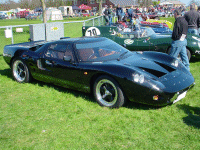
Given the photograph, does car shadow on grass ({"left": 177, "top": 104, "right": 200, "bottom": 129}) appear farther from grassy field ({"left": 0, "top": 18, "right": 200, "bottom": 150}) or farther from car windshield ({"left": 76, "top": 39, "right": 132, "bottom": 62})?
car windshield ({"left": 76, "top": 39, "right": 132, "bottom": 62})

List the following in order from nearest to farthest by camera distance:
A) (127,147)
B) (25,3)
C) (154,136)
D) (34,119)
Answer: (127,147) → (154,136) → (34,119) → (25,3)

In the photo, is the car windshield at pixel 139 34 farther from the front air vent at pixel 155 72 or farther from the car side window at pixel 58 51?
the front air vent at pixel 155 72

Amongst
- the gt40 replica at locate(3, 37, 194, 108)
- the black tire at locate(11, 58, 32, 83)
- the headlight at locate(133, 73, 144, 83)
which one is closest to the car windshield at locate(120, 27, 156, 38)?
the gt40 replica at locate(3, 37, 194, 108)

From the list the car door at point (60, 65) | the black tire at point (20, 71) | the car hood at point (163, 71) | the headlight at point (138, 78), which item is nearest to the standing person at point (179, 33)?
the car hood at point (163, 71)

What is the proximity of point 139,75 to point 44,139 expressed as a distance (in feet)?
6.00

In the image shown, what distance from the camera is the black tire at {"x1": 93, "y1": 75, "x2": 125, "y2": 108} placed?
3.84m

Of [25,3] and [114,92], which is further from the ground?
[25,3]

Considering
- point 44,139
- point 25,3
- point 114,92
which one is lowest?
point 44,139

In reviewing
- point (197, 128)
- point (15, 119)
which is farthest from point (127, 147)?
point (15, 119)

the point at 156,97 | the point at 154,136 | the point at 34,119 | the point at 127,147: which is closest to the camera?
the point at 127,147

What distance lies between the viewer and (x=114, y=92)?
3.93 metres

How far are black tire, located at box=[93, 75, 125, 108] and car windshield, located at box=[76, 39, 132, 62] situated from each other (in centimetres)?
57

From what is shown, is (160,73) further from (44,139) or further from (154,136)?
(44,139)

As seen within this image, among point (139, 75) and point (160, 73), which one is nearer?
point (139, 75)
